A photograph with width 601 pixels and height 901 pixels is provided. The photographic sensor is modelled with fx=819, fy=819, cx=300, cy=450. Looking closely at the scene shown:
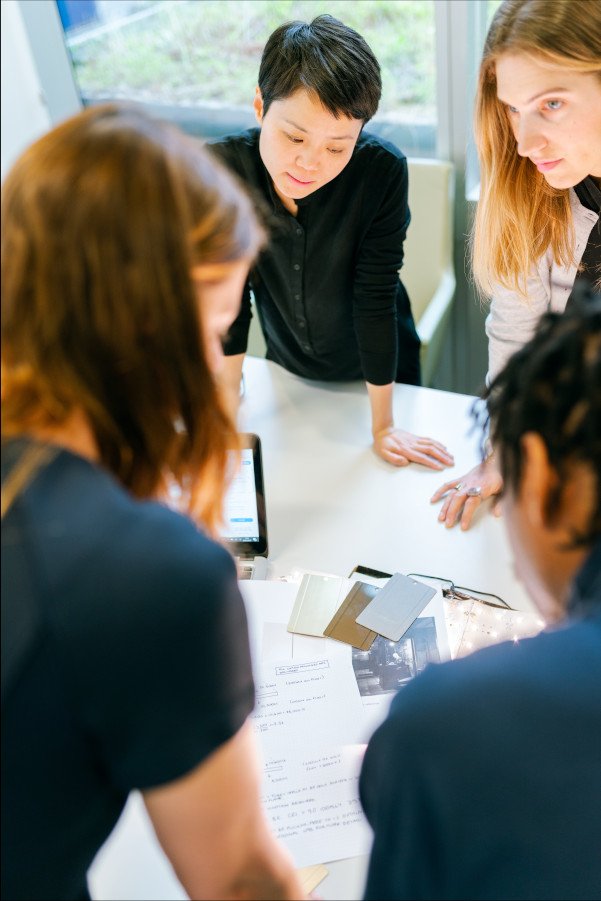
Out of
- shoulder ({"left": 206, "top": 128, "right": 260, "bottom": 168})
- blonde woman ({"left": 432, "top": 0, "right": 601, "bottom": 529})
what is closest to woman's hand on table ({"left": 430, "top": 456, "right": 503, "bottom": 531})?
blonde woman ({"left": 432, "top": 0, "right": 601, "bottom": 529})

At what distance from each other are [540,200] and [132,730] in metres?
1.13

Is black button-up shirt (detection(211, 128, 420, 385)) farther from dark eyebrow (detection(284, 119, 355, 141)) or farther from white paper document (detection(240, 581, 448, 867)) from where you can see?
white paper document (detection(240, 581, 448, 867))

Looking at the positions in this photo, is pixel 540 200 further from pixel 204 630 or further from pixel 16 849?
pixel 16 849

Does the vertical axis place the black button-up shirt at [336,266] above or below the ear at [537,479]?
below

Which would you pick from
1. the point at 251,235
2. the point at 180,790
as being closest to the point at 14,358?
the point at 251,235

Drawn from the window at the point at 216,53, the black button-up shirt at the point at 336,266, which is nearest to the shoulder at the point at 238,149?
the black button-up shirt at the point at 336,266

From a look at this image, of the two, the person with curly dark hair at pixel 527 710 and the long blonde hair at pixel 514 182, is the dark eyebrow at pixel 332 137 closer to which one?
the long blonde hair at pixel 514 182

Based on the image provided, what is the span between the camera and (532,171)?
52.9 inches

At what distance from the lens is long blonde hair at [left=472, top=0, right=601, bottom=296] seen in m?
1.09

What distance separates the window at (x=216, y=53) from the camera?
2.32 m

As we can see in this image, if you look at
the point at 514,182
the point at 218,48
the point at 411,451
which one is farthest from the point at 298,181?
the point at 218,48

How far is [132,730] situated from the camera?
0.56 metres

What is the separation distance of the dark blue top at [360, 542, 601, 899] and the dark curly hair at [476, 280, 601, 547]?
0.07m

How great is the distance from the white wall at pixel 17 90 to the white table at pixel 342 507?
5.81 feet
